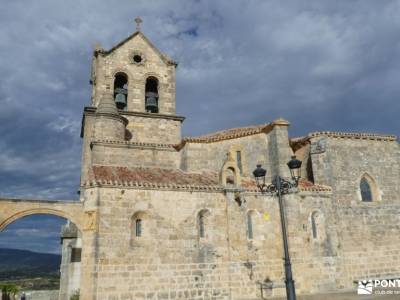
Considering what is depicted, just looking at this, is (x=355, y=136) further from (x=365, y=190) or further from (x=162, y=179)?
(x=162, y=179)

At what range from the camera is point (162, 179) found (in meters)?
15.4

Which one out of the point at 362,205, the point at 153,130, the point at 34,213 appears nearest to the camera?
the point at 34,213

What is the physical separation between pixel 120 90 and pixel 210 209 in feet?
31.7

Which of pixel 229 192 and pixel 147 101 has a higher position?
pixel 147 101

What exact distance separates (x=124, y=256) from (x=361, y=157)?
40.6 ft

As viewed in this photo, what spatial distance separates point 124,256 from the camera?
515 inches

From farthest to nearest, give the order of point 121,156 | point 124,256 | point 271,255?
point 121,156
point 271,255
point 124,256

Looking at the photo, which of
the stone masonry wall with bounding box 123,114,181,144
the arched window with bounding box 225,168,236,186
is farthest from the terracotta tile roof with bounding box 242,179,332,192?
the stone masonry wall with bounding box 123,114,181,144

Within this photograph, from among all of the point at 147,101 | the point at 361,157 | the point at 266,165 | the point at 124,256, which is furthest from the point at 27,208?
the point at 361,157

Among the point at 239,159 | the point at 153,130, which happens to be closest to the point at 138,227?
the point at 239,159

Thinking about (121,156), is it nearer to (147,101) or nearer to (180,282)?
(147,101)

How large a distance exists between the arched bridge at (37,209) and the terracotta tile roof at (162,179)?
65.4 inches

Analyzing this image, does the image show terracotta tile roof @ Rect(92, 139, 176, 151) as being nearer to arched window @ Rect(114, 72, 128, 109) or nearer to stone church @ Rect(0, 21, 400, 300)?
stone church @ Rect(0, 21, 400, 300)

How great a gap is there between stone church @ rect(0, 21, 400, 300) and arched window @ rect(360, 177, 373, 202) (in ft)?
0.23
